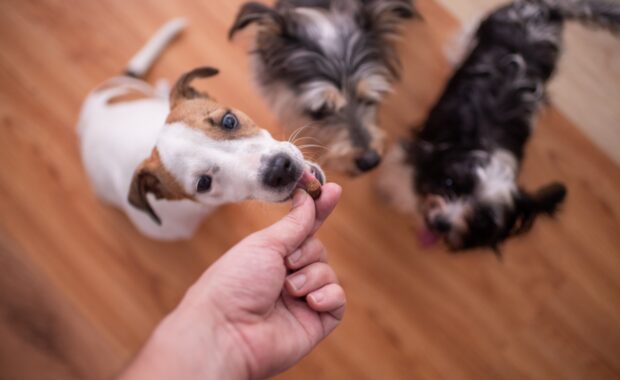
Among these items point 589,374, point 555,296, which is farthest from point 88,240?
point 589,374

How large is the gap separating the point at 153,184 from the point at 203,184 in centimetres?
27

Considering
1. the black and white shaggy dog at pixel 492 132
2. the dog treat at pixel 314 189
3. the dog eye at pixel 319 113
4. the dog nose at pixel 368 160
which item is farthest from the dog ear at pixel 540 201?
the dog treat at pixel 314 189

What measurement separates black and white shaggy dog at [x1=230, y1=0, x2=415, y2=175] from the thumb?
0.72 meters

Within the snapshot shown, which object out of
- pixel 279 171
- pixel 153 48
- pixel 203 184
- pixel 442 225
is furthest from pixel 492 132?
pixel 153 48

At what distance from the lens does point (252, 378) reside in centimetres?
121

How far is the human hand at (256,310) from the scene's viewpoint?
109 cm

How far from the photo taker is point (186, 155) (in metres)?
1.27

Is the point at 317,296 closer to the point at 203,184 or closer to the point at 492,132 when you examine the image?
the point at 203,184

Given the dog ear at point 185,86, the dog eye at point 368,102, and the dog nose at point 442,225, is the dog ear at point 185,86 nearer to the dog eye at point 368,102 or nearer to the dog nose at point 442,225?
the dog eye at point 368,102

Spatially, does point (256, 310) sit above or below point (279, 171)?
below

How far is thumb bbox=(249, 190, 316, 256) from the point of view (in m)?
1.18

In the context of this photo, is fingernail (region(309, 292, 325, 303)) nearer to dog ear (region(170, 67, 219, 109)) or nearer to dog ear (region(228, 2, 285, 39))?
dog ear (region(170, 67, 219, 109))

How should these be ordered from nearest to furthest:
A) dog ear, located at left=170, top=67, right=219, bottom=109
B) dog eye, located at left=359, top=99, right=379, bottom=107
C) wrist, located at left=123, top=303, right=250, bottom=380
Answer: wrist, located at left=123, top=303, right=250, bottom=380
dog ear, located at left=170, top=67, right=219, bottom=109
dog eye, located at left=359, top=99, right=379, bottom=107

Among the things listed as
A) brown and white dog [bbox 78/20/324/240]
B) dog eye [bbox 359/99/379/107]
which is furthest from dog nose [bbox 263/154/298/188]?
dog eye [bbox 359/99/379/107]
